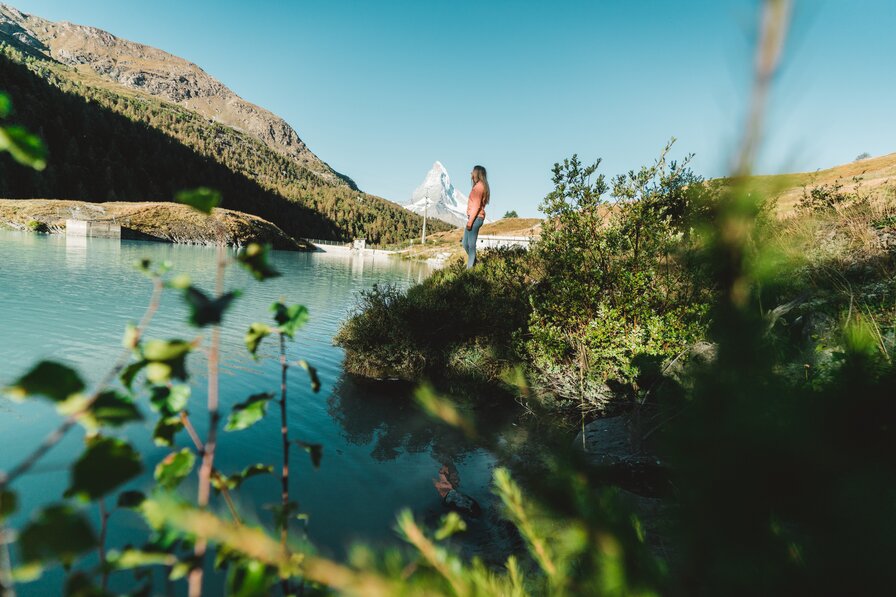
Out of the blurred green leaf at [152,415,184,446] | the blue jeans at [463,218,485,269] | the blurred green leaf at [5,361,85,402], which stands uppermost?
the blue jeans at [463,218,485,269]

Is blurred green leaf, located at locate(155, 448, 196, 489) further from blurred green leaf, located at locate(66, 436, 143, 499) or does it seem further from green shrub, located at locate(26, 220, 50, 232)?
green shrub, located at locate(26, 220, 50, 232)

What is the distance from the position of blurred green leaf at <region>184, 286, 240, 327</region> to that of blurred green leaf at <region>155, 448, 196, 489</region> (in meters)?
0.44

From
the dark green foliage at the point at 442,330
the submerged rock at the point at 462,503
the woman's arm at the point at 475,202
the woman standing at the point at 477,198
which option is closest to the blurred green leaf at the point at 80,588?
the submerged rock at the point at 462,503

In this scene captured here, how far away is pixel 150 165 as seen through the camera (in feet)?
302

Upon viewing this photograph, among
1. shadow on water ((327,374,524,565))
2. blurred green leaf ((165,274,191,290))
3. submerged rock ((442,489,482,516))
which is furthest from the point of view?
submerged rock ((442,489,482,516))

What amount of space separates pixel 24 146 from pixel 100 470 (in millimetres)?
541

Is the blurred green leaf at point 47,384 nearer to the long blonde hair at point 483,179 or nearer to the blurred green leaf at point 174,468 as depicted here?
the blurred green leaf at point 174,468

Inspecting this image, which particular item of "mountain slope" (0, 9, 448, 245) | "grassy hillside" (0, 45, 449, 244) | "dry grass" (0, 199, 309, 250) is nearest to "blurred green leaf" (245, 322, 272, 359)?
"grassy hillside" (0, 45, 449, 244)

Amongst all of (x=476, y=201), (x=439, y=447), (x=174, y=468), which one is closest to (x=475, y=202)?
(x=476, y=201)

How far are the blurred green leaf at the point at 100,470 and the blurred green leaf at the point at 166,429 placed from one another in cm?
40

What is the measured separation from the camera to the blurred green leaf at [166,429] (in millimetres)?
982

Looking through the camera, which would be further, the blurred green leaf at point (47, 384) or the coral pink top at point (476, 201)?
the coral pink top at point (476, 201)

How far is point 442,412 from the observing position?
1151mm

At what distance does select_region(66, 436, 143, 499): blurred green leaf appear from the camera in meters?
0.58
